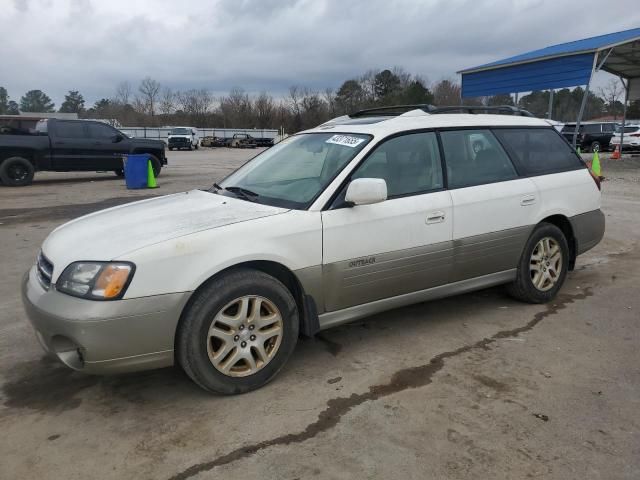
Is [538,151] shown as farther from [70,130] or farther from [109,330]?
[70,130]

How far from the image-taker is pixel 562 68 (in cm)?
1809

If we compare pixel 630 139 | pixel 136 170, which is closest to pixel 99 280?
pixel 136 170

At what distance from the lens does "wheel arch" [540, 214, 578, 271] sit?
473 cm

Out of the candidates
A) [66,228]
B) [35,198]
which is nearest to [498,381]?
[66,228]

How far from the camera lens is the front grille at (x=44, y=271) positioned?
9.99 feet

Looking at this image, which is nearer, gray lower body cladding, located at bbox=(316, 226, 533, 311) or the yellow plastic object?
gray lower body cladding, located at bbox=(316, 226, 533, 311)

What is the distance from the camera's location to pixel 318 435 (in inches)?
108

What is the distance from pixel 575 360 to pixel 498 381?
700 mm

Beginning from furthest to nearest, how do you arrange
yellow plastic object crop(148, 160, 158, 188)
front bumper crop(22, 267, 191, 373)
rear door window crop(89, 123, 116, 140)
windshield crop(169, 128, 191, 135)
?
windshield crop(169, 128, 191, 135), rear door window crop(89, 123, 116, 140), yellow plastic object crop(148, 160, 158, 188), front bumper crop(22, 267, 191, 373)

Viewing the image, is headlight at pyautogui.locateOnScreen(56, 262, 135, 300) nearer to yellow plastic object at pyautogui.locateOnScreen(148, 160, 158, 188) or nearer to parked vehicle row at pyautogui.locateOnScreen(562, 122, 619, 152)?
yellow plastic object at pyautogui.locateOnScreen(148, 160, 158, 188)

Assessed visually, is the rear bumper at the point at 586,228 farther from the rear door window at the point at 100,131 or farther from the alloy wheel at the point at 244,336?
the rear door window at the point at 100,131

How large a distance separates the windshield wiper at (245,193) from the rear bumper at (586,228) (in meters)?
2.92

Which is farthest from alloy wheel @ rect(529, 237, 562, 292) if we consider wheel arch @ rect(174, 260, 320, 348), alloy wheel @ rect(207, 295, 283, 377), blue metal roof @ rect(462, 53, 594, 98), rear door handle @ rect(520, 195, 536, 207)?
blue metal roof @ rect(462, 53, 594, 98)

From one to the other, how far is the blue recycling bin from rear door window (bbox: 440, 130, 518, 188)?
37.0 feet
